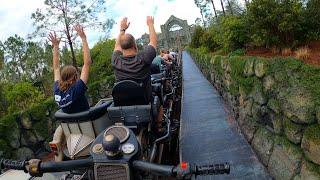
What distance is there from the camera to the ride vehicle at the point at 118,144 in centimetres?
284

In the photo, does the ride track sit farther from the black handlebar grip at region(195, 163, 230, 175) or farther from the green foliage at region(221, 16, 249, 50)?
the black handlebar grip at region(195, 163, 230, 175)

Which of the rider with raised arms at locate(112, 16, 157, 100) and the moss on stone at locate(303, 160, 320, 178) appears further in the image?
the rider with raised arms at locate(112, 16, 157, 100)

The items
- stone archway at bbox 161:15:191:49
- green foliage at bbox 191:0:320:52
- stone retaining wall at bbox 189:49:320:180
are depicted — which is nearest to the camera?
stone retaining wall at bbox 189:49:320:180

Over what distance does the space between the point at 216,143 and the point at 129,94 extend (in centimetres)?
227

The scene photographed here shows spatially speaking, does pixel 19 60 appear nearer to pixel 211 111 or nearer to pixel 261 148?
pixel 211 111

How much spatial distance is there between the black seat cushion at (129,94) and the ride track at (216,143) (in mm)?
1312

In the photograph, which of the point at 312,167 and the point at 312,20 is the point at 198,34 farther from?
the point at 312,167

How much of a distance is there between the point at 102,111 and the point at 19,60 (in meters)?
38.2

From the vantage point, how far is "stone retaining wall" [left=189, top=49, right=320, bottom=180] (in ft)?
11.3

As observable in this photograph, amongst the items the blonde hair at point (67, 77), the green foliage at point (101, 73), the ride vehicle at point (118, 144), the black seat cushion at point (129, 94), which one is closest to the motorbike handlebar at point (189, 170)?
the ride vehicle at point (118, 144)

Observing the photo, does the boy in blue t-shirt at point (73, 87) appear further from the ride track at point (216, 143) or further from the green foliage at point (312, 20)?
the green foliage at point (312, 20)

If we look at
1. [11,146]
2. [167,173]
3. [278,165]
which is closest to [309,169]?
[278,165]

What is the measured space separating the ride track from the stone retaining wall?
18cm

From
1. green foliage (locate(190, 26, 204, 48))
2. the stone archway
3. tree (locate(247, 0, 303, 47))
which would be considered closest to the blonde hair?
tree (locate(247, 0, 303, 47))
